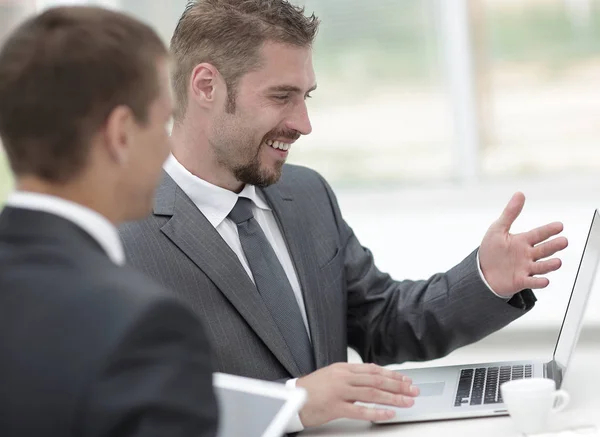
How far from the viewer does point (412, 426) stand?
5.36ft

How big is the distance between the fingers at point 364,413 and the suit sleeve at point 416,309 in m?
0.45

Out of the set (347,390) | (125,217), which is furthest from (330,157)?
(125,217)

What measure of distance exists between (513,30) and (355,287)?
1415 millimetres

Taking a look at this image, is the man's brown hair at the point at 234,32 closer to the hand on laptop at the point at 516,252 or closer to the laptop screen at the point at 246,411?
the hand on laptop at the point at 516,252

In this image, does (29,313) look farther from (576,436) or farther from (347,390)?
(576,436)

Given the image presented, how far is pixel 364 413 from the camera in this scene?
1.61 m

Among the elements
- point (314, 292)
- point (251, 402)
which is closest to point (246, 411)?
point (251, 402)

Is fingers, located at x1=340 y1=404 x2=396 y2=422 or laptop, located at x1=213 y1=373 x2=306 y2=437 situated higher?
laptop, located at x1=213 y1=373 x2=306 y2=437

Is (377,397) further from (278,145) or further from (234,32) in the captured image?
(234,32)

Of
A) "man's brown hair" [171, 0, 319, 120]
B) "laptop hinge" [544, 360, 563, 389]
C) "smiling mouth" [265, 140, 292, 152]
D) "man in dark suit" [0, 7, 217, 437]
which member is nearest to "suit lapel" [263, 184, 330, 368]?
"smiling mouth" [265, 140, 292, 152]

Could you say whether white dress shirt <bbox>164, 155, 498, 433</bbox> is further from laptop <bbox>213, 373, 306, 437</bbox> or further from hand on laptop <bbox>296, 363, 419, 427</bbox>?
laptop <bbox>213, 373, 306, 437</bbox>

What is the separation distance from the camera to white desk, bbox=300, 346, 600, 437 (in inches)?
61.3

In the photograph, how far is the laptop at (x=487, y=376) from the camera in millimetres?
1646

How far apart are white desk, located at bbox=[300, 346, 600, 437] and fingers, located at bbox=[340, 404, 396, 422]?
34 mm
